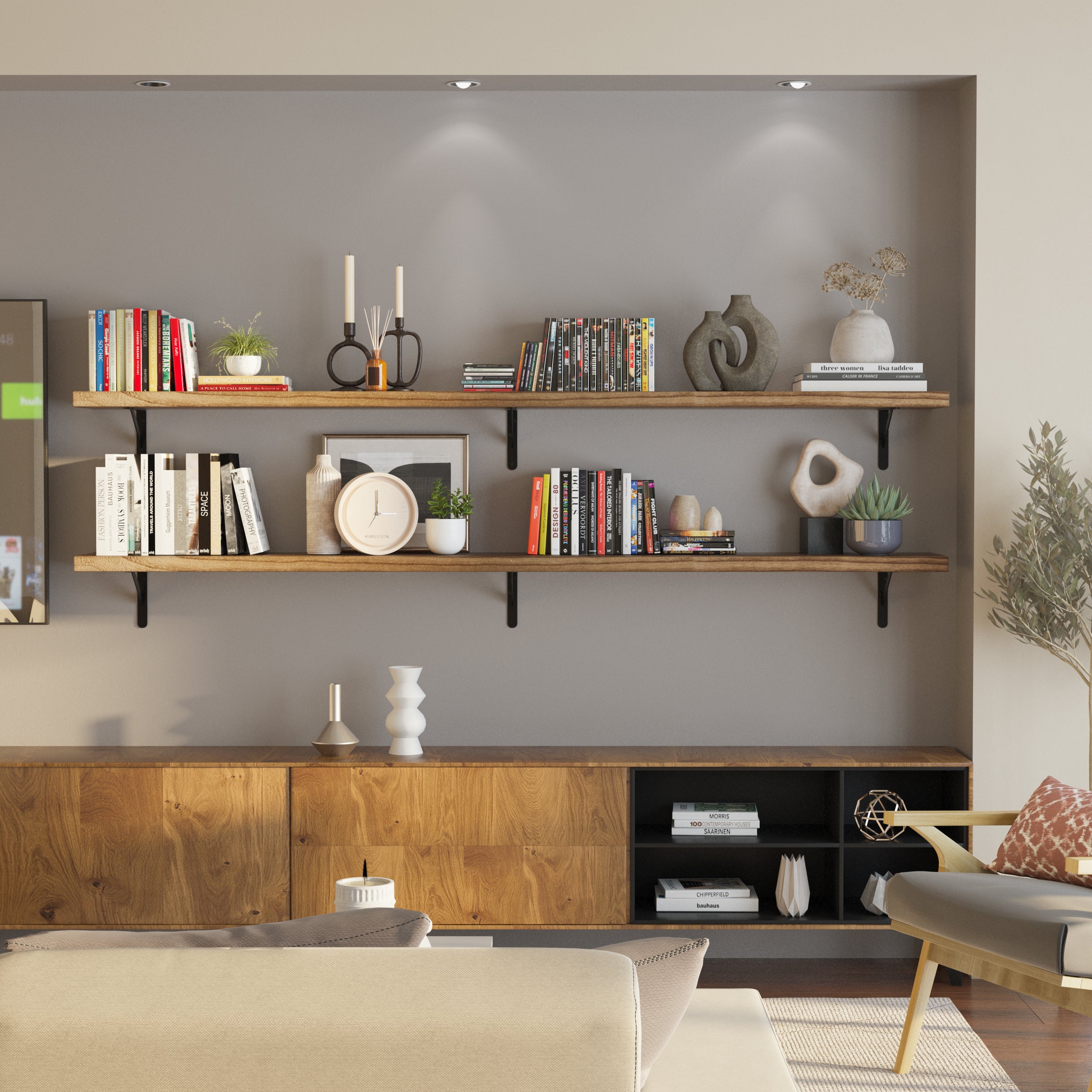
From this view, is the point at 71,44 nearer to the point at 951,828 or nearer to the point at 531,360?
the point at 531,360

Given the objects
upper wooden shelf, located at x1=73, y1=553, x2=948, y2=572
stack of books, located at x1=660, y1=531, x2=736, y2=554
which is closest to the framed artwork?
upper wooden shelf, located at x1=73, y1=553, x2=948, y2=572

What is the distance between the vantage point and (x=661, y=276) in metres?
3.44

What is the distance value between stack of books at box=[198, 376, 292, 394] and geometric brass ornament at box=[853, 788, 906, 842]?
2093mm

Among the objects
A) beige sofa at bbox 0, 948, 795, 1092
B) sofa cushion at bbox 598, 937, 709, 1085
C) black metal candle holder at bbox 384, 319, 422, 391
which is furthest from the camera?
black metal candle holder at bbox 384, 319, 422, 391

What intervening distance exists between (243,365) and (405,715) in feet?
3.75

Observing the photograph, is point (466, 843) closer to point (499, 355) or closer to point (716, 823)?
point (716, 823)

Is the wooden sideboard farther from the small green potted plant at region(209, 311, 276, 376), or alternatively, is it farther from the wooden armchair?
the small green potted plant at region(209, 311, 276, 376)

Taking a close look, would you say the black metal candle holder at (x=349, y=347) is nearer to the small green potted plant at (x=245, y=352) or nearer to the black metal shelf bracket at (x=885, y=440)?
the small green potted plant at (x=245, y=352)

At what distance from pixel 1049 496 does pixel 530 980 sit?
8.01ft

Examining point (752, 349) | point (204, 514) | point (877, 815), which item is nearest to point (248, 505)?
point (204, 514)

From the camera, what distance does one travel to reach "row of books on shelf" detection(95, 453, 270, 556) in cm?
326

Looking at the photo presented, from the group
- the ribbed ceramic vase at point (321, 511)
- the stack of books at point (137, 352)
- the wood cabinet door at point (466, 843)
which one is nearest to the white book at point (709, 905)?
the wood cabinet door at point (466, 843)

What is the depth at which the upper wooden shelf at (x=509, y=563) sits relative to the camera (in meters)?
3.21

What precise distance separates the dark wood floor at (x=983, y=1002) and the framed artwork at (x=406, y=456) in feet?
5.06
